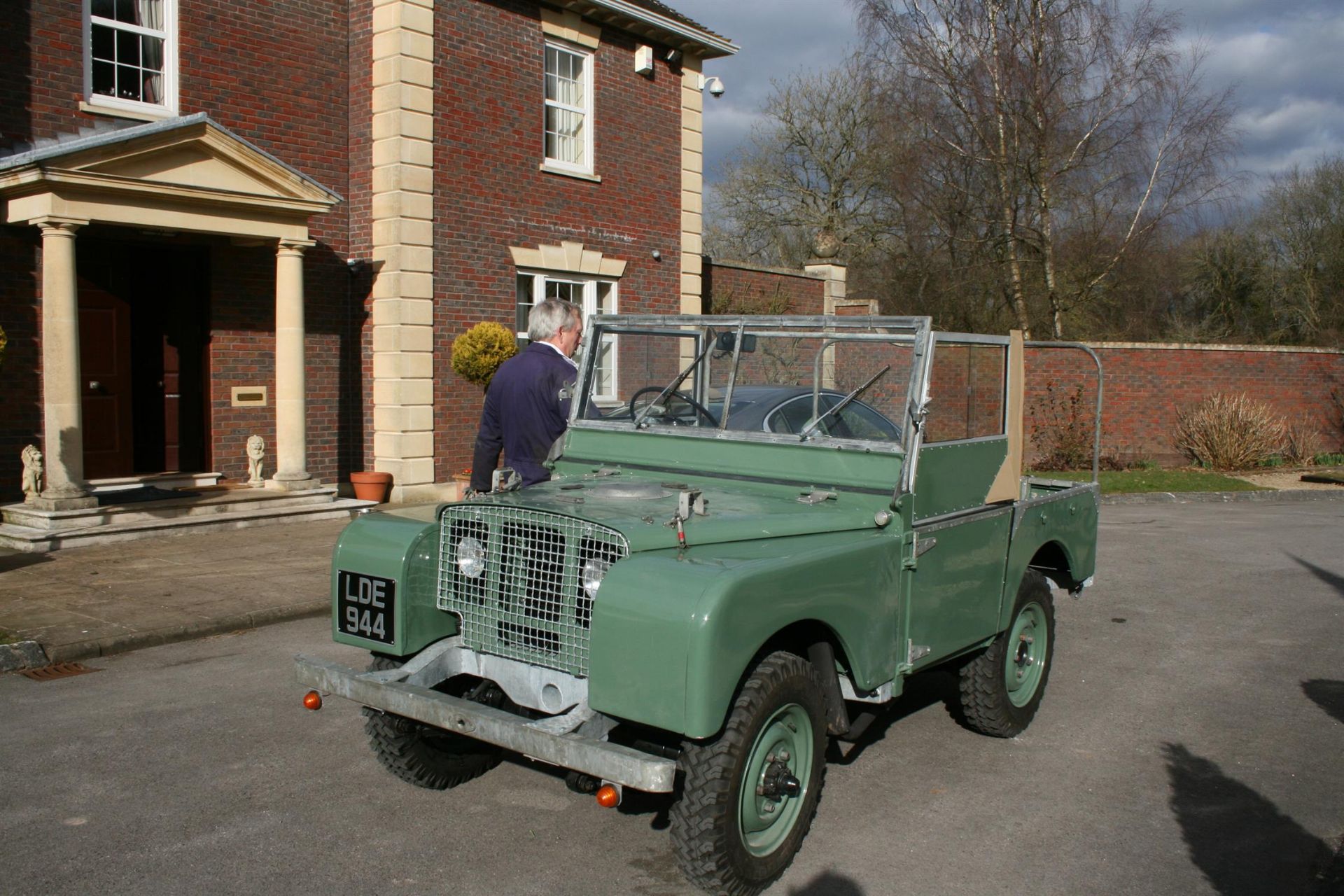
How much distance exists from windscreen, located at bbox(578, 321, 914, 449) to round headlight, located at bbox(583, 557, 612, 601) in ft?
4.51

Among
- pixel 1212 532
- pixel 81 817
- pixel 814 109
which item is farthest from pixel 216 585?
pixel 814 109

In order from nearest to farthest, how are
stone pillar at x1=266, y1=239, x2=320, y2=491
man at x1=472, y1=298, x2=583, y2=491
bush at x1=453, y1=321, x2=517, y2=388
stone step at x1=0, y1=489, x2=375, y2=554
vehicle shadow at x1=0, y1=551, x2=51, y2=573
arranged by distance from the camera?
man at x1=472, y1=298, x2=583, y2=491 < vehicle shadow at x1=0, y1=551, x2=51, y2=573 < stone step at x1=0, y1=489, x2=375, y2=554 < stone pillar at x1=266, y1=239, x2=320, y2=491 < bush at x1=453, y1=321, x2=517, y2=388

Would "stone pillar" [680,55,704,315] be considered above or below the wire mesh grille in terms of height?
above

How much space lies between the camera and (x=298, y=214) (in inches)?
465

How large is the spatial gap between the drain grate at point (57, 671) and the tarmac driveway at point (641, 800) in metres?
0.10

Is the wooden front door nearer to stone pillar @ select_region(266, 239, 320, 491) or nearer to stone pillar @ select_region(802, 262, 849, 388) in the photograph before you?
stone pillar @ select_region(266, 239, 320, 491)

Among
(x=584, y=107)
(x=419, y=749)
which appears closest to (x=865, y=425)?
(x=419, y=749)

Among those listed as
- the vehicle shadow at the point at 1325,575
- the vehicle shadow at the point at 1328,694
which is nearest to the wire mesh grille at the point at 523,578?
the vehicle shadow at the point at 1328,694

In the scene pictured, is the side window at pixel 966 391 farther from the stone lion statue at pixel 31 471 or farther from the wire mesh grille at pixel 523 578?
the stone lion statue at pixel 31 471

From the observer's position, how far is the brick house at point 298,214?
10.6 metres

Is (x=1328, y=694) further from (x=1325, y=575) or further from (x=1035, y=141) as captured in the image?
(x=1035, y=141)

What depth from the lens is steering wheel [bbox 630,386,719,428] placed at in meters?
5.22

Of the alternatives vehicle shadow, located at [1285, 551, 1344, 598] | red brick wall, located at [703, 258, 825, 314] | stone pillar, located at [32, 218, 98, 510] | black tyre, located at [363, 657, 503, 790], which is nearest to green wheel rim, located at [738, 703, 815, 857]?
black tyre, located at [363, 657, 503, 790]

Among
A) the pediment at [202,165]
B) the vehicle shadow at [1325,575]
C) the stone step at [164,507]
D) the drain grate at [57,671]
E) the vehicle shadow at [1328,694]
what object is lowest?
the drain grate at [57,671]
